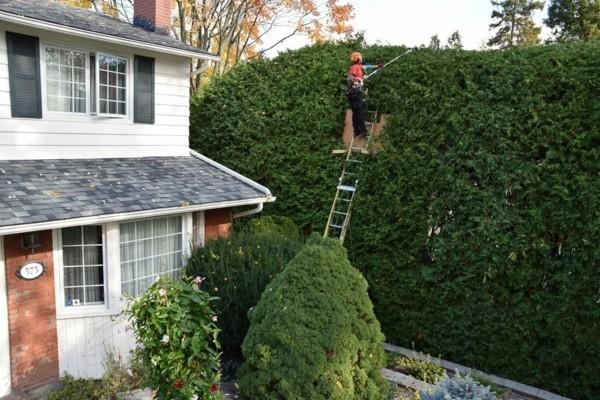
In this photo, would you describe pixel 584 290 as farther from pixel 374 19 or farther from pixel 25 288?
pixel 374 19

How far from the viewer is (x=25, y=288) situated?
243 inches

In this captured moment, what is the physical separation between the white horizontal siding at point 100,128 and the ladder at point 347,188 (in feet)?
11.7

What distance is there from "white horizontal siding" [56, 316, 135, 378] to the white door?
694mm

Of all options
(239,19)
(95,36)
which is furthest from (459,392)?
(239,19)

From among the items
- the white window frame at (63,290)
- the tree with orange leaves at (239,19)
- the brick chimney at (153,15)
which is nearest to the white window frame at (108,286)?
the white window frame at (63,290)

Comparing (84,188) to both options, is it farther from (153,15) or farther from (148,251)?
(153,15)

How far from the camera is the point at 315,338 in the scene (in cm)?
495

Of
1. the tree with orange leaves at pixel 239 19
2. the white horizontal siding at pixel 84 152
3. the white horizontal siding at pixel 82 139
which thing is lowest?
the white horizontal siding at pixel 84 152

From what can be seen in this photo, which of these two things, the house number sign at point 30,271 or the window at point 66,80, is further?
the window at point 66,80

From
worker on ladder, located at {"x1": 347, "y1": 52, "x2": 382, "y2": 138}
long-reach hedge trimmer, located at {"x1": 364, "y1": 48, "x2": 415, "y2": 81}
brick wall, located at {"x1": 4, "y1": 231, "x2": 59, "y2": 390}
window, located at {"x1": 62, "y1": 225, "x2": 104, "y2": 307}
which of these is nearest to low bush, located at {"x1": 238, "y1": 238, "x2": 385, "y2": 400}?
window, located at {"x1": 62, "y1": 225, "x2": 104, "y2": 307}

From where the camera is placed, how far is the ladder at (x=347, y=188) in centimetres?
883

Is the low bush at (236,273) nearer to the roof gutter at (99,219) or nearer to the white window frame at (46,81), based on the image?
the roof gutter at (99,219)

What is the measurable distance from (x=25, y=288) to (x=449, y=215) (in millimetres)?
6905

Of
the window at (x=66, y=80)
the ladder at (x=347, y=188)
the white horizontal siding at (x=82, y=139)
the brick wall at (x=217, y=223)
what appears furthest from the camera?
the ladder at (x=347, y=188)
